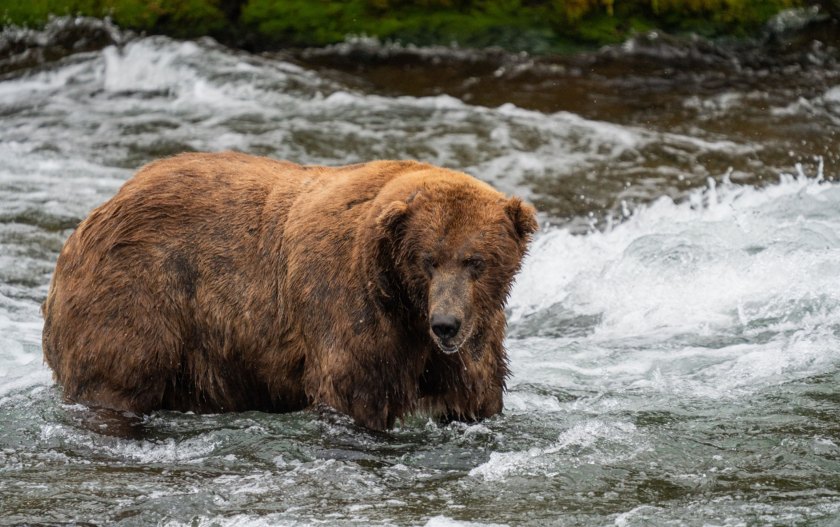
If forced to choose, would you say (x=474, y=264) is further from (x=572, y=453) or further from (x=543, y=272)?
(x=543, y=272)

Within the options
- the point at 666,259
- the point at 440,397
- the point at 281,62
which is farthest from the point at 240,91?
the point at 440,397

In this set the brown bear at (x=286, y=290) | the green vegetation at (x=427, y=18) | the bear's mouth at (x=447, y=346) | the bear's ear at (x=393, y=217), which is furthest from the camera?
the green vegetation at (x=427, y=18)

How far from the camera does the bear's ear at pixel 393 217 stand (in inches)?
248

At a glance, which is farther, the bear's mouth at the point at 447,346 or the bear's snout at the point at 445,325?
the bear's mouth at the point at 447,346

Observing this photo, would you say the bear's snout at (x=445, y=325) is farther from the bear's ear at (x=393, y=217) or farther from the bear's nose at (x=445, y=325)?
the bear's ear at (x=393, y=217)

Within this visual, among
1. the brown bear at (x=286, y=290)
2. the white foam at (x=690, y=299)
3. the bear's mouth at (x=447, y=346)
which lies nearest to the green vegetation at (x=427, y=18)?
the white foam at (x=690, y=299)

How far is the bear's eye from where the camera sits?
6.28 meters

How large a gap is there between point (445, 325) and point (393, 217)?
654mm

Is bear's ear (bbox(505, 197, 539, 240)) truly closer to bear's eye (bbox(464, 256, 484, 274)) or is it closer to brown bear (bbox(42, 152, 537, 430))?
brown bear (bbox(42, 152, 537, 430))

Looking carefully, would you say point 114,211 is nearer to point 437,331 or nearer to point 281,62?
point 437,331

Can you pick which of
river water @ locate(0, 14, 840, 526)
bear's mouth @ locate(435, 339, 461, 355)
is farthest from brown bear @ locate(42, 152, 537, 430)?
river water @ locate(0, 14, 840, 526)

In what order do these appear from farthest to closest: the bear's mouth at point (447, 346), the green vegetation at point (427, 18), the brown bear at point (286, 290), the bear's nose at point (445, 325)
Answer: the green vegetation at point (427, 18) < the brown bear at point (286, 290) < the bear's mouth at point (447, 346) < the bear's nose at point (445, 325)

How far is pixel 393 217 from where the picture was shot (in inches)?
248

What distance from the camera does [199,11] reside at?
1565 centimetres
